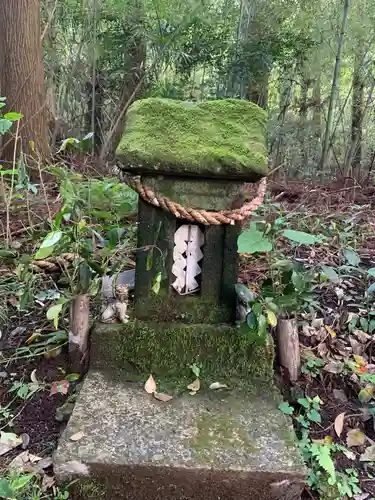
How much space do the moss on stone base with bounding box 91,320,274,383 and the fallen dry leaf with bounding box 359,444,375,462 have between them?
48 cm

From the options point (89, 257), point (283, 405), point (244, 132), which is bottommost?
point (283, 405)

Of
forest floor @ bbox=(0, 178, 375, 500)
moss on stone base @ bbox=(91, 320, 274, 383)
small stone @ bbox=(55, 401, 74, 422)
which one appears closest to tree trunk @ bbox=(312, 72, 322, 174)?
forest floor @ bbox=(0, 178, 375, 500)

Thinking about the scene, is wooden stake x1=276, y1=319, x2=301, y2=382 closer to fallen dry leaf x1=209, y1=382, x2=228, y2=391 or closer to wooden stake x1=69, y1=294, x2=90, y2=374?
fallen dry leaf x1=209, y1=382, x2=228, y2=391

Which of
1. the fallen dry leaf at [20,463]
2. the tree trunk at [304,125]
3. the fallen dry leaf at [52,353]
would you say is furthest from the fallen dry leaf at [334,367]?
the tree trunk at [304,125]

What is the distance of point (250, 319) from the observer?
2031mm

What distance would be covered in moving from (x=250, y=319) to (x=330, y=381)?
628 millimetres

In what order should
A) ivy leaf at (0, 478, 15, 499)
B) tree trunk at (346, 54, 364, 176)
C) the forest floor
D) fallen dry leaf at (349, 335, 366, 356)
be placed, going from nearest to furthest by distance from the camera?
1. ivy leaf at (0, 478, 15, 499)
2. the forest floor
3. fallen dry leaf at (349, 335, 366, 356)
4. tree trunk at (346, 54, 364, 176)

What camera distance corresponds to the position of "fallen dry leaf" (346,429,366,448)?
209 cm

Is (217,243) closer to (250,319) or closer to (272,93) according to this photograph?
(250,319)

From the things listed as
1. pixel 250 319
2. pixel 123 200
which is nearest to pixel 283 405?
pixel 250 319

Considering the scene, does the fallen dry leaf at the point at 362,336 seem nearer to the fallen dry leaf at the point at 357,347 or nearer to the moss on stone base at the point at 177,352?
the fallen dry leaf at the point at 357,347

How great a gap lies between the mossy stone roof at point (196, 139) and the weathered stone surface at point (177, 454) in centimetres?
95

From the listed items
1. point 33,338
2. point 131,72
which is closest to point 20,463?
point 33,338

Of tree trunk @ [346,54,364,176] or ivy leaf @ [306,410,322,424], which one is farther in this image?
tree trunk @ [346,54,364,176]
